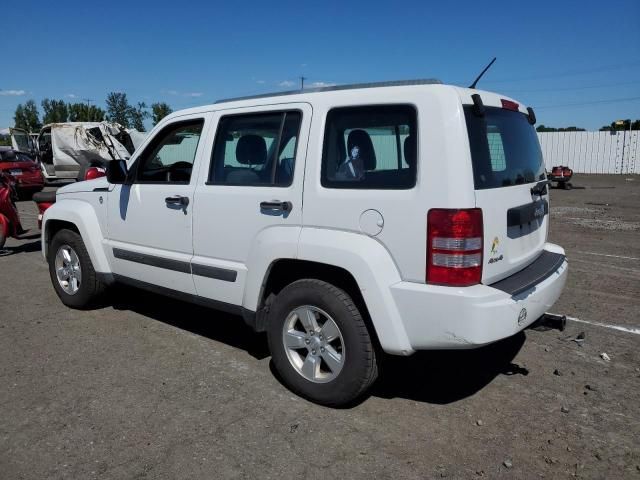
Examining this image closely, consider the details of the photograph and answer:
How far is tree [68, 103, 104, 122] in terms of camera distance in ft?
189

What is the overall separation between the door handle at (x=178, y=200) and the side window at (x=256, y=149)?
282 millimetres

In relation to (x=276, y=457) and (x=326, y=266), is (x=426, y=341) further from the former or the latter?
(x=276, y=457)

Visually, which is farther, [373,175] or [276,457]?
[373,175]

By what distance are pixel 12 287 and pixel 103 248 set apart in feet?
7.68

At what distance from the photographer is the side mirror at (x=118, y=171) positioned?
479cm

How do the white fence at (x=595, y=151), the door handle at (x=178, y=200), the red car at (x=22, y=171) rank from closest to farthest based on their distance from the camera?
1. the door handle at (x=178, y=200)
2. the red car at (x=22, y=171)
3. the white fence at (x=595, y=151)

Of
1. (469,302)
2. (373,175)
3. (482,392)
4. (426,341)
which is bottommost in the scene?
(482,392)

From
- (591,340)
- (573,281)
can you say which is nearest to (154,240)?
(591,340)

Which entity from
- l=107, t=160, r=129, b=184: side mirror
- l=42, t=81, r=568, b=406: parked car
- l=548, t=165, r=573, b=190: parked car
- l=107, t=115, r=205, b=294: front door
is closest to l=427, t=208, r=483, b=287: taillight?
l=42, t=81, r=568, b=406: parked car

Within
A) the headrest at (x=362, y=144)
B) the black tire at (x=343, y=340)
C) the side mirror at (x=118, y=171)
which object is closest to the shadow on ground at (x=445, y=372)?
the black tire at (x=343, y=340)

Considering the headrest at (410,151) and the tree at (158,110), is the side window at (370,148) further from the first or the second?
the tree at (158,110)

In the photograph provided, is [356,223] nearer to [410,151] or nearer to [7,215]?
[410,151]

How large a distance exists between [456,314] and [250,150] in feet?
6.67

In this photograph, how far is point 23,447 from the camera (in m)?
3.06
